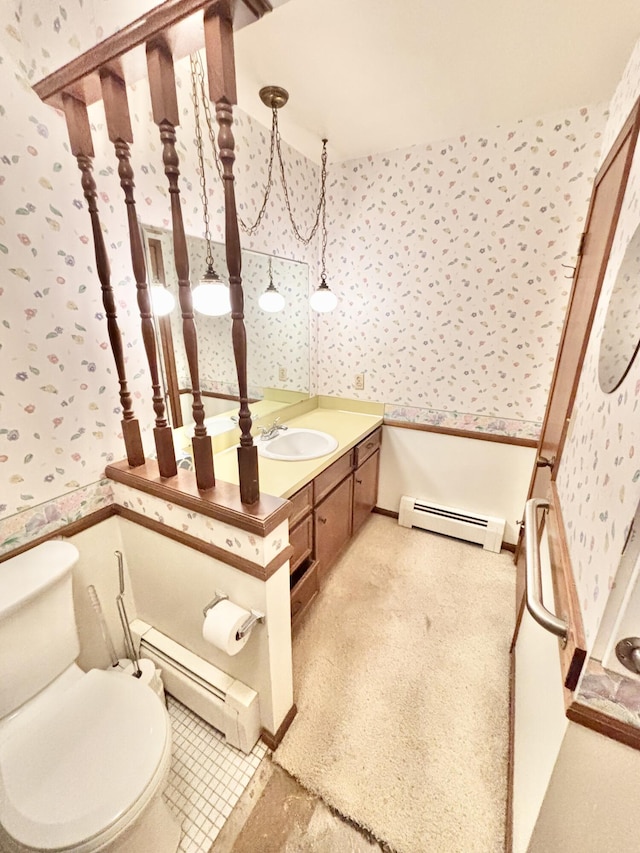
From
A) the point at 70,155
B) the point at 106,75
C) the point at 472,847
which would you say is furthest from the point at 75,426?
the point at 472,847

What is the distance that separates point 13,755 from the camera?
918 mm

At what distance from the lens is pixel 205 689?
4.23ft

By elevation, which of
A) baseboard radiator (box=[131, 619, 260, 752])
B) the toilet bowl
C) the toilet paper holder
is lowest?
baseboard radiator (box=[131, 619, 260, 752])

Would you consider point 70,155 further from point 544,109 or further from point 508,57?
point 544,109

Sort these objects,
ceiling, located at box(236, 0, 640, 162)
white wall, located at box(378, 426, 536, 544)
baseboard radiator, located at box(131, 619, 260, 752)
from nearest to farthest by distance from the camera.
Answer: ceiling, located at box(236, 0, 640, 162), baseboard radiator, located at box(131, 619, 260, 752), white wall, located at box(378, 426, 536, 544)

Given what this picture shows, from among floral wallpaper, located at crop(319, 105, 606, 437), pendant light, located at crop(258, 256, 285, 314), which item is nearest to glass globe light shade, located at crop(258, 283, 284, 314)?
pendant light, located at crop(258, 256, 285, 314)

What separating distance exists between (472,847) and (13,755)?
1335 mm

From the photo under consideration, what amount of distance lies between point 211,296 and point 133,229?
16.7 inches

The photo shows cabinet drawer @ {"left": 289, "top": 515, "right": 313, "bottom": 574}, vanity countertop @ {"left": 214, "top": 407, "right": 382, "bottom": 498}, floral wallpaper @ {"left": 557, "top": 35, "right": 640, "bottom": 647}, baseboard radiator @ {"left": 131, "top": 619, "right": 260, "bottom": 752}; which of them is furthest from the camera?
cabinet drawer @ {"left": 289, "top": 515, "right": 313, "bottom": 574}

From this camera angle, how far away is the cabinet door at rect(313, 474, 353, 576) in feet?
5.88

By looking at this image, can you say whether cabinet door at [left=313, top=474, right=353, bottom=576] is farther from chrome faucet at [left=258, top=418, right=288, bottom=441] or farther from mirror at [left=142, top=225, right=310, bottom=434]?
mirror at [left=142, top=225, right=310, bottom=434]

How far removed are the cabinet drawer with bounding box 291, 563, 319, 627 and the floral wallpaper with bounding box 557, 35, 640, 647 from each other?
3.71 ft

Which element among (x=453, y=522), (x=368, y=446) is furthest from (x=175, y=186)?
(x=453, y=522)

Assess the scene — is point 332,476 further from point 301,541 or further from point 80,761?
point 80,761
